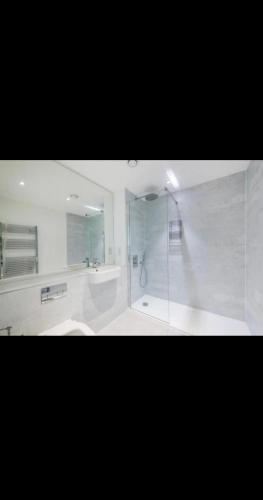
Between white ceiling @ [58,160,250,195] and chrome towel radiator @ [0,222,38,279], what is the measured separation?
26.8 inches

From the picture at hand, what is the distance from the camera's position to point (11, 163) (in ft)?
3.31

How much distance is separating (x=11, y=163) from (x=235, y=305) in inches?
96.0

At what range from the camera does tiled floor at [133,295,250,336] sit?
1547mm

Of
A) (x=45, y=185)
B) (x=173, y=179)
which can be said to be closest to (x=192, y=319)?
Answer: (x=173, y=179)

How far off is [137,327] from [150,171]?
65.4 inches

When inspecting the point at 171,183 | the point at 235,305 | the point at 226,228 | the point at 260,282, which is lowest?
the point at 235,305

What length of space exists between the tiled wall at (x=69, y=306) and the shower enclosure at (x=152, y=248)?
37cm

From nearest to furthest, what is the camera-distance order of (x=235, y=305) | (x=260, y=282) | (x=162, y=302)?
(x=260, y=282) < (x=235, y=305) < (x=162, y=302)

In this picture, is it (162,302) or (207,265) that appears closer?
(207,265)

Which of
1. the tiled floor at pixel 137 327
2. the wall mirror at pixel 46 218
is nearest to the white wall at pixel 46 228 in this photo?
the wall mirror at pixel 46 218

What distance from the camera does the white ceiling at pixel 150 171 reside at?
1.36 metres

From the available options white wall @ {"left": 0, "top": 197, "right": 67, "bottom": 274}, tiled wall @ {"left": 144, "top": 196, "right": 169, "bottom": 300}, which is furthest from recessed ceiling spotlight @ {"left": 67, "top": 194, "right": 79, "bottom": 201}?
tiled wall @ {"left": 144, "top": 196, "right": 169, "bottom": 300}
